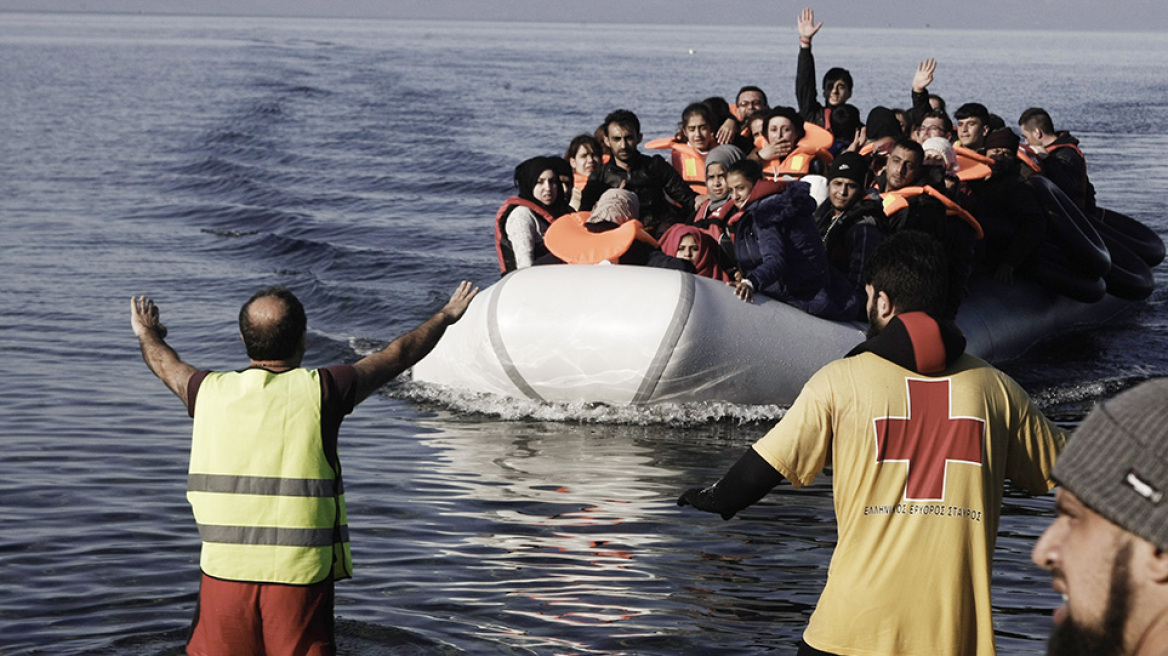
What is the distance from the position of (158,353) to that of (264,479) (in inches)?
21.6

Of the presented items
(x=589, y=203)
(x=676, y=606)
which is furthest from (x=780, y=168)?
(x=676, y=606)

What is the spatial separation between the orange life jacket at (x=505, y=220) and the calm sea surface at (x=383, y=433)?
3.28ft

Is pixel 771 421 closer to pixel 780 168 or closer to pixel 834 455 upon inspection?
pixel 780 168

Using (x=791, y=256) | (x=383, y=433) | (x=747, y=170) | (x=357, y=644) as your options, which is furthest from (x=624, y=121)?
(x=357, y=644)

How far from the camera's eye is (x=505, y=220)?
9.34 m

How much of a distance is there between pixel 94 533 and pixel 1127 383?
7.47m

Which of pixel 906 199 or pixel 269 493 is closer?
pixel 269 493

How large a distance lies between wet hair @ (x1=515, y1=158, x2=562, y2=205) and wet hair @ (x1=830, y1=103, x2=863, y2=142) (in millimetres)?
3782

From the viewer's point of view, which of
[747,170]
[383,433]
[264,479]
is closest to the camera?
[264,479]

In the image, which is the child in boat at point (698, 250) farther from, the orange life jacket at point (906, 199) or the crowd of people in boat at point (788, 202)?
the orange life jacket at point (906, 199)

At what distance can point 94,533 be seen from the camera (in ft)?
21.7

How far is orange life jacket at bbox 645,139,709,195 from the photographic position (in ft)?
32.9

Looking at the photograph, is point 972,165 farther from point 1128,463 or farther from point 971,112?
point 1128,463

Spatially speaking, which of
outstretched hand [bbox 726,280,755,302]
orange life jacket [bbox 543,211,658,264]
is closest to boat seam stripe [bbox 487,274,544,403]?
orange life jacket [bbox 543,211,658,264]
